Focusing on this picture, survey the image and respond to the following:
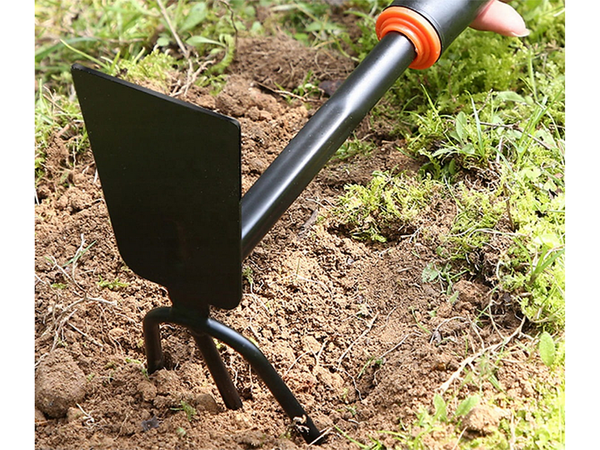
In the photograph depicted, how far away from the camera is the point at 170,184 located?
126cm

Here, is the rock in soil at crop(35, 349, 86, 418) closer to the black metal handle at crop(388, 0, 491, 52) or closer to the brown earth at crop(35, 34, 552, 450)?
the brown earth at crop(35, 34, 552, 450)

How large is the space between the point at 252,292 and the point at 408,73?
959mm

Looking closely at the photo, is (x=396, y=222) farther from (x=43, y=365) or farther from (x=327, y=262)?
(x=43, y=365)

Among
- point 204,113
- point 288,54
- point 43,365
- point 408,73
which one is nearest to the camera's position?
point 204,113

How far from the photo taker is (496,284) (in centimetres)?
164

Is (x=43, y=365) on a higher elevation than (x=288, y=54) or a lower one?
lower

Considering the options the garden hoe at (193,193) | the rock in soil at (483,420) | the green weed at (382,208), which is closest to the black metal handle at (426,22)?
the garden hoe at (193,193)

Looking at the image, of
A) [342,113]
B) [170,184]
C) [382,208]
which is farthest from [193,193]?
[382,208]

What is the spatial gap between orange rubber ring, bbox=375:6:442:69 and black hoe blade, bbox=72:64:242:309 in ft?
2.61

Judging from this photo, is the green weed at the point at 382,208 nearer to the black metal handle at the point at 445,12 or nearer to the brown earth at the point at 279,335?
the brown earth at the point at 279,335

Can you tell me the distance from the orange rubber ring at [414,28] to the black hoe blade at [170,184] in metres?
0.79

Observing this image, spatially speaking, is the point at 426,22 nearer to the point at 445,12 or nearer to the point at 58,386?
the point at 445,12

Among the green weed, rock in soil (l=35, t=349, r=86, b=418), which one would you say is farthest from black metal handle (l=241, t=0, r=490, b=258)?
rock in soil (l=35, t=349, r=86, b=418)

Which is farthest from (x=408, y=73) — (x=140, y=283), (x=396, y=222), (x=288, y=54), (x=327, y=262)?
(x=140, y=283)
